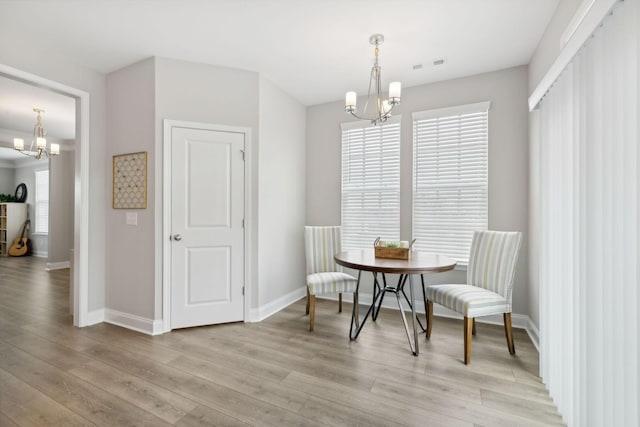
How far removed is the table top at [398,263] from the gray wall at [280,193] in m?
1.07

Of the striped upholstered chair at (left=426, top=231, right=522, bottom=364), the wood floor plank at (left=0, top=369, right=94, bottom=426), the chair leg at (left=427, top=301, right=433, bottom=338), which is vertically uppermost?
the striped upholstered chair at (left=426, top=231, right=522, bottom=364)

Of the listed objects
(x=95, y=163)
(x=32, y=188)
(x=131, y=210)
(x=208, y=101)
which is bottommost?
(x=131, y=210)

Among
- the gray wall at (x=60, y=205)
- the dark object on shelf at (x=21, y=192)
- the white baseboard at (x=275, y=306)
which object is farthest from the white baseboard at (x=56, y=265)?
the white baseboard at (x=275, y=306)

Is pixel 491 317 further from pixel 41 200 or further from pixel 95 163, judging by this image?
pixel 41 200

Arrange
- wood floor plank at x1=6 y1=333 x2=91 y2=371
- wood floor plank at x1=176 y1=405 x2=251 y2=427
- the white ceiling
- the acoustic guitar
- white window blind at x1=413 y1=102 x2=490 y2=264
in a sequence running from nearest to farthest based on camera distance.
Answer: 1. wood floor plank at x1=176 y1=405 x2=251 y2=427
2. the white ceiling
3. wood floor plank at x1=6 y1=333 x2=91 y2=371
4. white window blind at x1=413 y1=102 x2=490 y2=264
5. the acoustic guitar

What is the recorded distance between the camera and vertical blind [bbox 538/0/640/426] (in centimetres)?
115

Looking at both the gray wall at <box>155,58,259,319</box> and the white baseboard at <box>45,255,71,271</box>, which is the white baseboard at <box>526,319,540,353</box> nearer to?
the gray wall at <box>155,58,259,319</box>

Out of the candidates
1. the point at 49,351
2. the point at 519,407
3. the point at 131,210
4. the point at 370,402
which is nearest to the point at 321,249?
the point at 370,402

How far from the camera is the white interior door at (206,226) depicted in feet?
10.1

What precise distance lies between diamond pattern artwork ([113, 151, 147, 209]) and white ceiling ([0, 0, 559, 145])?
1036mm

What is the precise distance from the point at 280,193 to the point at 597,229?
10.0 feet

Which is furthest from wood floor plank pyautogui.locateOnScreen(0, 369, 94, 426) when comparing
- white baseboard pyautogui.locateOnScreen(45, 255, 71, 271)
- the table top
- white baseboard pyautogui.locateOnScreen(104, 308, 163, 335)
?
white baseboard pyautogui.locateOnScreen(45, 255, 71, 271)

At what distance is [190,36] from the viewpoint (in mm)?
2674

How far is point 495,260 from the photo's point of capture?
8.83 ft
